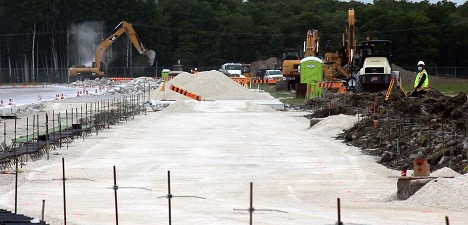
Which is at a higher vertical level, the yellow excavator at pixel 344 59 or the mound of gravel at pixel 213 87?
the yellow excavator at pixel 344 59

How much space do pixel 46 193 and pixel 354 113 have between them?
21173 millimetres

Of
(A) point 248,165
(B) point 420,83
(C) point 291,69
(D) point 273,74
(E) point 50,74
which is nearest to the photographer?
(A) point 248,165

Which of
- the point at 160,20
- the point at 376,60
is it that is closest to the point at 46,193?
the point at 376,60

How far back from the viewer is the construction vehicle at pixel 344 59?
6134 cm

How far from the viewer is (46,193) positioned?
19203mm

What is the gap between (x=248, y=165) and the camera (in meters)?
24.2

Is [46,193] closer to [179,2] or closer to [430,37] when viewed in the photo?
[430,37]

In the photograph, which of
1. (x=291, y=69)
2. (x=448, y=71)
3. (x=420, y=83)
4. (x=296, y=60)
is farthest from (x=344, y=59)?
(x=448, y=71)

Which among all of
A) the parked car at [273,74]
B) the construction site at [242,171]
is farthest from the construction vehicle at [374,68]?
the parked car at [273,74]

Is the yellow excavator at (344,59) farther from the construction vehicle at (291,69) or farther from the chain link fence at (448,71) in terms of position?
the chain link fence at (448,71)

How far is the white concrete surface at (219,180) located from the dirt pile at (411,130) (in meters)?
0.76

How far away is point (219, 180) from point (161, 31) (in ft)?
334

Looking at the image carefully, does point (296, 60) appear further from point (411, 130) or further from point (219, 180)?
point (219, 180)

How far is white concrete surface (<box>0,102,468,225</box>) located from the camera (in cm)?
1606
